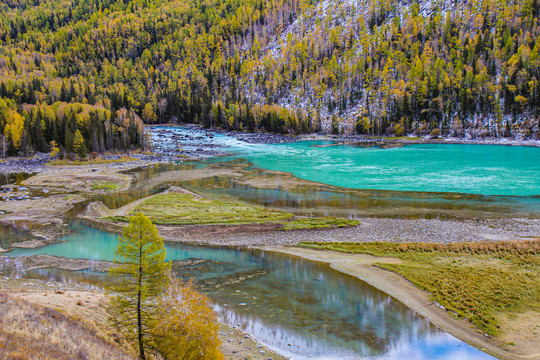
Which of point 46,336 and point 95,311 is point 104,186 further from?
point 46,336

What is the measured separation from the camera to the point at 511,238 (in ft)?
114

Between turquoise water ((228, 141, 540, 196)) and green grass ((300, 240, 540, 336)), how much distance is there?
2971 centimetres

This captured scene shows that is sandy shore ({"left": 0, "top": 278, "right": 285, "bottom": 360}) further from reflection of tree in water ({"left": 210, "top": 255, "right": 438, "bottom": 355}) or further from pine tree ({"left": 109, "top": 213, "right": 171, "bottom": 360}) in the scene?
pine tree ({"left": 109, "top": 213, "right": 171, "bottom": 360})

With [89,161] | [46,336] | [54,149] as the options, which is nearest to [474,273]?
[46,336]

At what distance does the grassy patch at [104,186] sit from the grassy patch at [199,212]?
→ 13.0 meters

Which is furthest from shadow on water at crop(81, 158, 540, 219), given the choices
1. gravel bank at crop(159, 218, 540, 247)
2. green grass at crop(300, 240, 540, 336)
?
green grass at crop(300, 240, 540, 336)

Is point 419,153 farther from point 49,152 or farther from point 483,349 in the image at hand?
point 49,152

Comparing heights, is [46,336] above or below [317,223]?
above

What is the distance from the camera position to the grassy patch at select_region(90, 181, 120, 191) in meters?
63.6

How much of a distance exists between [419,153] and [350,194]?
2368 inches

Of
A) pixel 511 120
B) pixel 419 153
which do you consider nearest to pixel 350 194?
pixel 419 153

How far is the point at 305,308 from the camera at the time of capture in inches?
920

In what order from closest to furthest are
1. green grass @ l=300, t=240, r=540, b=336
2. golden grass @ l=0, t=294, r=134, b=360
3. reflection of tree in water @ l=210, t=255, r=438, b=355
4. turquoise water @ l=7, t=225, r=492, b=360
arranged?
1. golden grass @ l=0, t=294, r=134, b=360
2. turquoise water @ l=7, t=225, r=492, b=360
3. reflection of tree in water @ l=210, t=255, r=438, b=355
4. green grass @ l=300, t=240, r=540, b=336

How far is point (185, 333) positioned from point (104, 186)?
57.8 meters
